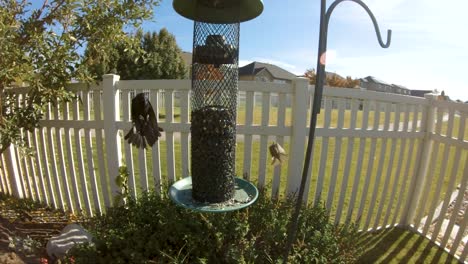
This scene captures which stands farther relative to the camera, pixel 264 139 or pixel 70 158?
pixel 70 158

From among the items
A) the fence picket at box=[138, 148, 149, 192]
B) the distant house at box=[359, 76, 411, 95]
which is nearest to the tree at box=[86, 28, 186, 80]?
the fence picket at box=[138, 148, 149, 192]

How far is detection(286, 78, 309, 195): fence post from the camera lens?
2949 millimetres

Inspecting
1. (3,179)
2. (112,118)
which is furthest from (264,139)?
(3,179)

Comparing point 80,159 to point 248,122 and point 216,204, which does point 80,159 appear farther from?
point 216,204

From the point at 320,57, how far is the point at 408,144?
283 centimetres

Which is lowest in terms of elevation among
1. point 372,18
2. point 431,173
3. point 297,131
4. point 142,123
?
point 431,173

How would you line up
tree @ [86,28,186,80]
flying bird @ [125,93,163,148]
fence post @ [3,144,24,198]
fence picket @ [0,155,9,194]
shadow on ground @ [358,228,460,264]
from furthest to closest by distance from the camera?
tree @ [86,28,186,80], fence picket @ [0,155,9,194], fence post @ [3,144,24,198], shadow on ground @ [358,228,460,264], flying bird @ [125,93,163,148]

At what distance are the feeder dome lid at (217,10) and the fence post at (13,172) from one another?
3.76m

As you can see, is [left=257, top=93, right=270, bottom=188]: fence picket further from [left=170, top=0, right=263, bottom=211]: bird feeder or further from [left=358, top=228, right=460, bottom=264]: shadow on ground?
[left=358, top=228, right=460, bottom=264]: shadow on ground

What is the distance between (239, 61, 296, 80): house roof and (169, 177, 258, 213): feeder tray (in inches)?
1347

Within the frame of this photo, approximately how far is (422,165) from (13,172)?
5273 mm

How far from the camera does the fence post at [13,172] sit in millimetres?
4195

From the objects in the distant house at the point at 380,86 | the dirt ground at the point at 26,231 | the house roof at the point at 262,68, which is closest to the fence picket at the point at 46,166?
the dirt ground at the point at 26,231

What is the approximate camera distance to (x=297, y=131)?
3.01m
